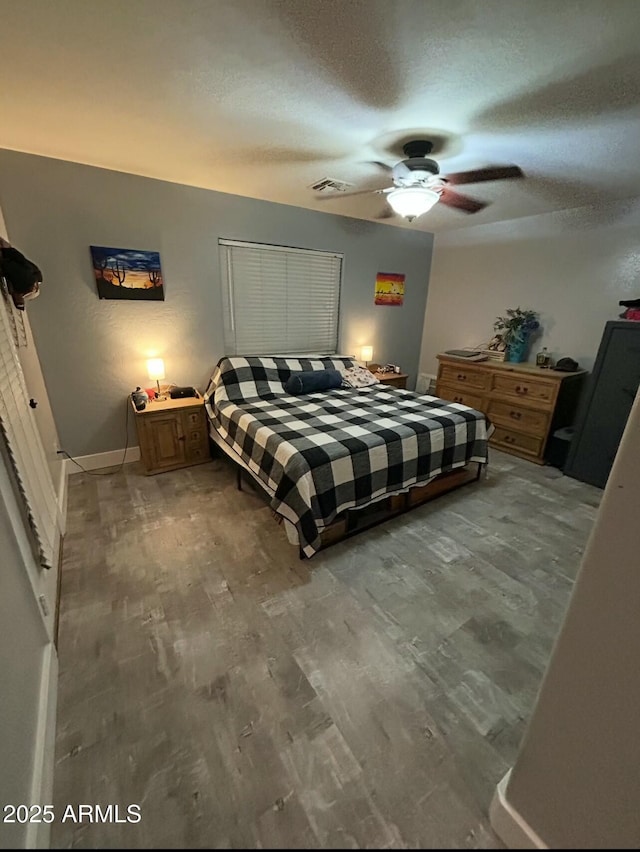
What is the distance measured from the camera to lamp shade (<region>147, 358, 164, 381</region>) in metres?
2.87

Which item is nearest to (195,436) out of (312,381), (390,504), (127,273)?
(312,381)

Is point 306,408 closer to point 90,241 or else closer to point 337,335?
point 337,335

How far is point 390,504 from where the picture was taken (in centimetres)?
242

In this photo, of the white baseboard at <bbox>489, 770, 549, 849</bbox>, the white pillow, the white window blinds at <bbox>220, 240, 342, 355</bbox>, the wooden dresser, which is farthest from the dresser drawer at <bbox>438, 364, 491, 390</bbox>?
the white baseboard at <bbox>489, 770, 549, 849</bbox>

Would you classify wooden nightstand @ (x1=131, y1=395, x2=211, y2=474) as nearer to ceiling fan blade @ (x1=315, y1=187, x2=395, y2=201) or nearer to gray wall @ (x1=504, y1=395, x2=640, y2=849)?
ceiling fan blade @ (x1=315, y1=187, x2=395, y2=201)

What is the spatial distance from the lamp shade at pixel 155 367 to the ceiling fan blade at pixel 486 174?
8.14 feet

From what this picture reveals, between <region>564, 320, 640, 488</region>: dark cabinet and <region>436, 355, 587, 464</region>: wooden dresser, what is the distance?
0.26 m

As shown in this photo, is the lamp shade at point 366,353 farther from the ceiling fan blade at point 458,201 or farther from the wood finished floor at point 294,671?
the wood finished floor at point 294,671

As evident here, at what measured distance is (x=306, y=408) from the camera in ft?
9.21

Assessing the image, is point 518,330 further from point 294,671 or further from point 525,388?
point 294,671

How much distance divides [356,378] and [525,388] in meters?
1.62

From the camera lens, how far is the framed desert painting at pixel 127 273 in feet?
8.70

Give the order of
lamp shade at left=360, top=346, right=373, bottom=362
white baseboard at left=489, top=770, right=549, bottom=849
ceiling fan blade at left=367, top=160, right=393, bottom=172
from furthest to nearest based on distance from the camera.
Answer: lamp shade at left=360, top=346, right=373, bottom=362 → ceiling fan blade at left=367, top=160, right=393, bottom=172 → white baseboard at left=489, top=770, right=549, bottom=849

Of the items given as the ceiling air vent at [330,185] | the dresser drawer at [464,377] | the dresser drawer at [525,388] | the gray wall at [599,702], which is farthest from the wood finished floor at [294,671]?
the ceiling air vent at [330,185]
